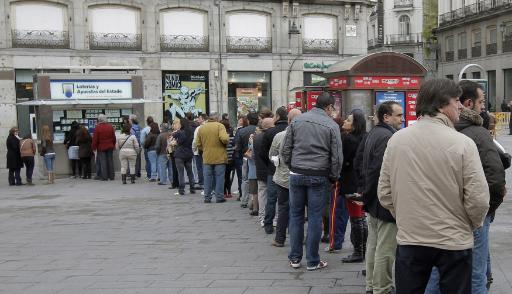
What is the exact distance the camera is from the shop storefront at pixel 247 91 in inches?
1097

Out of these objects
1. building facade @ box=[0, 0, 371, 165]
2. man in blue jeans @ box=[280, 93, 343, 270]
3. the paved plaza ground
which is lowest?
the paved plaza ground

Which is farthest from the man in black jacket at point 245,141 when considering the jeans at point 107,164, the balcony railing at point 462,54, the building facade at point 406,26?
the building facade at point 406,26

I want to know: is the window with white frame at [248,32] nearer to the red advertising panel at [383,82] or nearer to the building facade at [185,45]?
the building facade at [185,45]

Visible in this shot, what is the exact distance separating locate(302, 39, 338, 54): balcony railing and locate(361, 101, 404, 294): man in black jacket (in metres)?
23.5

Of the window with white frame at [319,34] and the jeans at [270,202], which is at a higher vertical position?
the window with white frame at [319,34]

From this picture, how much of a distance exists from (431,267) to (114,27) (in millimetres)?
24029

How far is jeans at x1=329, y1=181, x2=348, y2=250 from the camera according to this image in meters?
7.16

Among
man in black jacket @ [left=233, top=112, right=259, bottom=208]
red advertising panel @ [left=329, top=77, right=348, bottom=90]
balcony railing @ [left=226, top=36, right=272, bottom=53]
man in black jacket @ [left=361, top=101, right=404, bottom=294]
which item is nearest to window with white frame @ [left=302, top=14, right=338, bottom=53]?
balcony railing @ [left=226, top=36, right=272, bottom=53]

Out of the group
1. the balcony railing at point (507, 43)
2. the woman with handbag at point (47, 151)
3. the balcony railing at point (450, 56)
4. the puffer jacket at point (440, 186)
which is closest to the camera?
the puffer jacket at point (440, 186)

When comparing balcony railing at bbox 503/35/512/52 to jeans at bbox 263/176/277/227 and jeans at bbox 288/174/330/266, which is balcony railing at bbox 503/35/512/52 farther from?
jeans at bbox 288/174/330/266

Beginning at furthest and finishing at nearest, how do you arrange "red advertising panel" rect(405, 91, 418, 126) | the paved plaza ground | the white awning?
1. the white awning
2. "red advertising panel" rect(405, 91, 418, 126)
3. the paved plaza ground

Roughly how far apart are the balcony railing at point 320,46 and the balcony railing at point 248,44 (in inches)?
72.5

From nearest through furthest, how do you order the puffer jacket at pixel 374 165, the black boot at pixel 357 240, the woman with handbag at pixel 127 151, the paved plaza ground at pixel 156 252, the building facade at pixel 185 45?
the puffer jacket at pixel 374 165, the paved plaza ground at pixel 156 252, the black boot at pixel 357 240, the woman with handbag at pixel 127 151, the building facade at pixel 185 45

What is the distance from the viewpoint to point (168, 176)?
1560cm
